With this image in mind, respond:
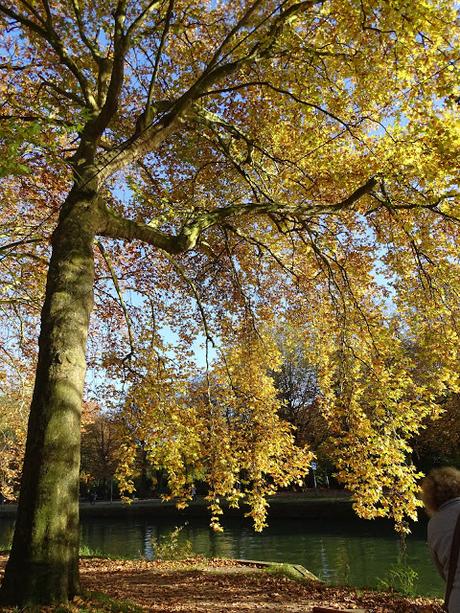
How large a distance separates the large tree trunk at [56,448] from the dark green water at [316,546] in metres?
7.49

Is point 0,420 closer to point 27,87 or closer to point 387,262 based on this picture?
point 27,87

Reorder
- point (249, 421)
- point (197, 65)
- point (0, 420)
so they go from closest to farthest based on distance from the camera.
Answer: point (249, 421), point (197, 65), point (0, 420)

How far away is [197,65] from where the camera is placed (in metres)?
9.41

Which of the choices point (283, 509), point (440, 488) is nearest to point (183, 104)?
point (440, 488)

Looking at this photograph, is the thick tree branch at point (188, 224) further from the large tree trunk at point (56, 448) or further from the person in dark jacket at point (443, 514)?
Answer: the person in dark jacket at point (443, 514)

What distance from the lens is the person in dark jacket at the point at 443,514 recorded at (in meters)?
2.74

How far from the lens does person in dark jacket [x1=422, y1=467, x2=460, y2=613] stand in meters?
2.74

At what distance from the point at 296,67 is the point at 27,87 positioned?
5.42m

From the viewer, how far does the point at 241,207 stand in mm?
7781

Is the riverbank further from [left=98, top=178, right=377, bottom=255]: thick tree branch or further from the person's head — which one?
the person's head

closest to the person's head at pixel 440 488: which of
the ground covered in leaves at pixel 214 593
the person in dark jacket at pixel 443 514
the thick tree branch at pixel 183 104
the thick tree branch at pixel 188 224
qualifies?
the person in dark jacket at pixel 443 514

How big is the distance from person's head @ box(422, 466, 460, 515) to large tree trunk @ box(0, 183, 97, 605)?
343 centimetres

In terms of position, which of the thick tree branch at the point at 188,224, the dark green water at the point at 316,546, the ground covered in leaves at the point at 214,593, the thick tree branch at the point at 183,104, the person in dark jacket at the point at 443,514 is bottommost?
the dark green water at the point at 316,546

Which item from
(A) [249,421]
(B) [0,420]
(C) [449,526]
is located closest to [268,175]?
(A) [249,421]
